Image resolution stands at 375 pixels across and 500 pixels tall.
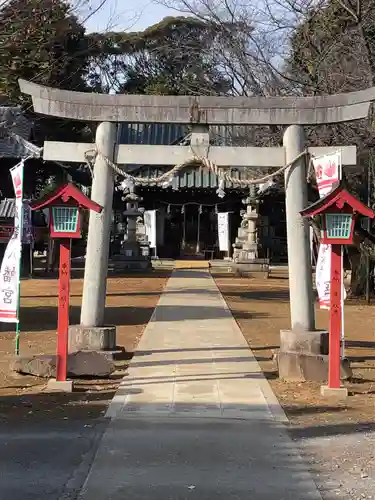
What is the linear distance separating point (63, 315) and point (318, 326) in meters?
7.60

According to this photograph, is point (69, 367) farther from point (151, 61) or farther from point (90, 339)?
point (151, 61)

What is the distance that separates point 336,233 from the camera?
27.6 ft

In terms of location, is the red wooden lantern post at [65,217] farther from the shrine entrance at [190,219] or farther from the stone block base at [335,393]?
the shrine entrance at [190,219]

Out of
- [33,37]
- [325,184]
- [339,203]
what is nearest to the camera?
[339,203]

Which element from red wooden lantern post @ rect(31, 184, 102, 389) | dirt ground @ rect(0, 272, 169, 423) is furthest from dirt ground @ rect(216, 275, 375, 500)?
red wooden lantern post @ rect(31, 184, 102, 389)

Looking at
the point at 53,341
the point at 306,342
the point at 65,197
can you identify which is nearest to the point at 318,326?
the point at 306,342

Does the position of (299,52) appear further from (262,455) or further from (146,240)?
(146,240)

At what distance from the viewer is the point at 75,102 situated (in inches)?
396

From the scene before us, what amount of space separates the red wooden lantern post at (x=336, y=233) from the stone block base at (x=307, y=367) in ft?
2.72

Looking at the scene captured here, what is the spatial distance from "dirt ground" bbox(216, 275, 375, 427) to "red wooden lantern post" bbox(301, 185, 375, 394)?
44cm

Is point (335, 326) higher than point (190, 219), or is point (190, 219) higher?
point (190, 219)

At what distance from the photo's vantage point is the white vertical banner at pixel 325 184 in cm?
943

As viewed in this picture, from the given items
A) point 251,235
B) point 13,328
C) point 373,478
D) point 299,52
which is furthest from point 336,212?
point 251,235

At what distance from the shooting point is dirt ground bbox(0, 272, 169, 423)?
748cm
